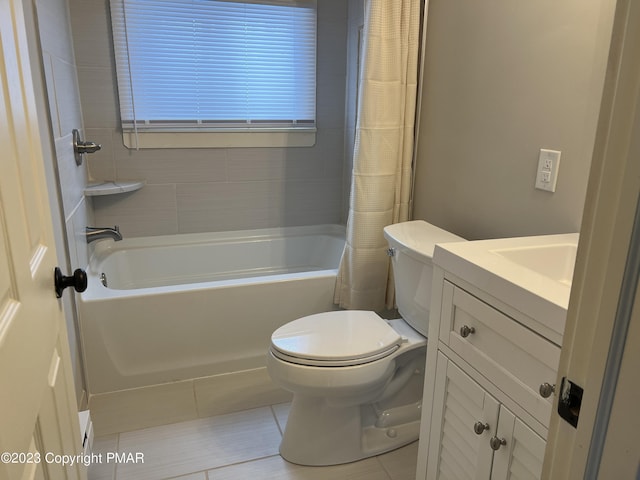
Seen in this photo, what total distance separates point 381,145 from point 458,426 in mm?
1179

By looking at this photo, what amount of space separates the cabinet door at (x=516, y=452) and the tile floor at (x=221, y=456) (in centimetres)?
67

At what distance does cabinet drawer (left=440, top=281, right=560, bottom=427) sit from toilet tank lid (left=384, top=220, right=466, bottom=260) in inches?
14.2

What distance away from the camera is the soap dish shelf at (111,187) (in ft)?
7.82

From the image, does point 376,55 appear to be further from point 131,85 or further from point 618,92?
point 618,92

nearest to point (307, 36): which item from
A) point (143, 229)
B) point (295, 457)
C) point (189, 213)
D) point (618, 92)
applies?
point (189, 213)

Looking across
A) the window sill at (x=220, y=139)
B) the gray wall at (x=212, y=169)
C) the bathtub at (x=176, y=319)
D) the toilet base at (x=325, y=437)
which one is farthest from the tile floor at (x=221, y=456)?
the window sill at (x=220, y=139)

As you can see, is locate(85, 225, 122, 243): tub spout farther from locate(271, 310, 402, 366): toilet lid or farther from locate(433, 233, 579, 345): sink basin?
locate(433, 233, 579, 345): sink basin

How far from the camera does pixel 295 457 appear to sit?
1710 millimetres

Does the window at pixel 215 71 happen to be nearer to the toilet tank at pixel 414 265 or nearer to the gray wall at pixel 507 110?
the gray wall at pixel 507 110

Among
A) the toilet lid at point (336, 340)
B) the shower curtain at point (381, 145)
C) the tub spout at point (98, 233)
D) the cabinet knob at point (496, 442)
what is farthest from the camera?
the tub spout at point (98, 233)

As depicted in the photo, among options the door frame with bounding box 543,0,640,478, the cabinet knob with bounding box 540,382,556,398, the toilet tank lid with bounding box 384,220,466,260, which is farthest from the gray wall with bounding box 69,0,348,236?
the door frame with bounding box 543,0,640,478

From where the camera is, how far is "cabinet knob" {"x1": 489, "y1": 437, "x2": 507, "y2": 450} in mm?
1061

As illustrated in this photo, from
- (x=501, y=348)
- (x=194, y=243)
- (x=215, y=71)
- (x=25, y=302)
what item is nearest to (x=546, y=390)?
(x=501, y=348)

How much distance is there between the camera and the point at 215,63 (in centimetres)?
267
